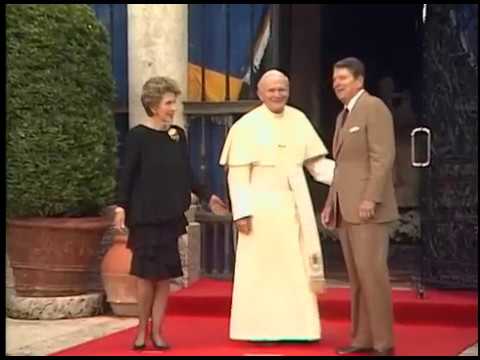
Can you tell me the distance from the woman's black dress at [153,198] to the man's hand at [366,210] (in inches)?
41.6

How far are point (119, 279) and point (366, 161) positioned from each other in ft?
8.16

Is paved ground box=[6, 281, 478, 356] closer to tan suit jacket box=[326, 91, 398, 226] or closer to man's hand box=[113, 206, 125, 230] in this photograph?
man's hand box=[113, 206, 125, 230]

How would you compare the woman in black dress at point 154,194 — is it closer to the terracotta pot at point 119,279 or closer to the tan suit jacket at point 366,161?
Result: the tan suit jacket at point 366,161

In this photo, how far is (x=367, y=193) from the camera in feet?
19.0

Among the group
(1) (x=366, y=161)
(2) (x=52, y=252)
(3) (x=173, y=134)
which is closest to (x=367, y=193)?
(1) (x=366, y=161)

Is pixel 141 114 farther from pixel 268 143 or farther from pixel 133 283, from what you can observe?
pixel 268 143

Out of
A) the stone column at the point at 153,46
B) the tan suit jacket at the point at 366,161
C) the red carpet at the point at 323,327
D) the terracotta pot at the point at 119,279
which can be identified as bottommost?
the red carpet at the point at 323,327

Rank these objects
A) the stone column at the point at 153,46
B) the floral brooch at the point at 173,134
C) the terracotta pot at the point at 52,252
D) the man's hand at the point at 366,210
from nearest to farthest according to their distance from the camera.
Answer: the man's hand at the point at 366,210 < the floral brooch at the point at 173,134 < the terracotta pot at the point at 52,252 < the stone column at the point at 153,46

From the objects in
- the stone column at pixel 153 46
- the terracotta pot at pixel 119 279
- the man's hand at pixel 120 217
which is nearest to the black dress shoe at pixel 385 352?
the man's hand at pixel 120 217

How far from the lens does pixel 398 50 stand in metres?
10.5

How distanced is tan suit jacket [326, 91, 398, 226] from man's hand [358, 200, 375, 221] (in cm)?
3

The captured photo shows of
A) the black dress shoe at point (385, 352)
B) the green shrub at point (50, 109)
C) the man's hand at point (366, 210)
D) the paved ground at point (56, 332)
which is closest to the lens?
the man's hand at point (366, 210)

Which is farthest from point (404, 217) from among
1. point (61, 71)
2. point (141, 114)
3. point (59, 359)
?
point (59, 359)

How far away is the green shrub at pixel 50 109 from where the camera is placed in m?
7.38
